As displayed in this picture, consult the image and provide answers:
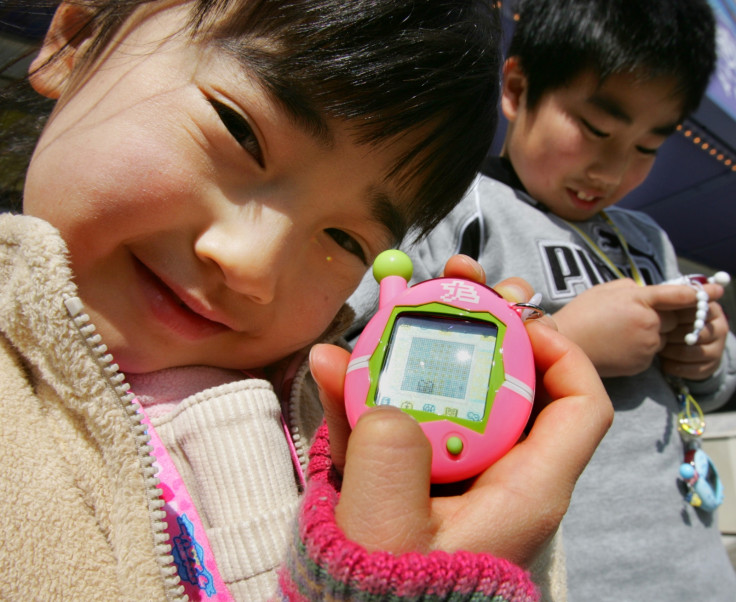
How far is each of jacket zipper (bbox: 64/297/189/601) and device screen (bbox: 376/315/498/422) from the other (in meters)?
0.27

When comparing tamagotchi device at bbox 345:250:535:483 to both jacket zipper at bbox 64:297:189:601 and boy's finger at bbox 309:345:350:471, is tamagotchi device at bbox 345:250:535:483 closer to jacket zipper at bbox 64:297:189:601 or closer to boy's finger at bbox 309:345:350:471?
boy's finger at bbox 309:345:350:471

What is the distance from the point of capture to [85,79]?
26.2 inches

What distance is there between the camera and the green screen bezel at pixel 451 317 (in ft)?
1.69

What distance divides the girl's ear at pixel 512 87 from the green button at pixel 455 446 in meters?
1.04


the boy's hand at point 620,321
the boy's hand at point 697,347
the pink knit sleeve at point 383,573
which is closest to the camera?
the pink knit sleeve at point 383,573

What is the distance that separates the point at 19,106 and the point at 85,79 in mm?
246

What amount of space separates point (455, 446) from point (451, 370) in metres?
0.08

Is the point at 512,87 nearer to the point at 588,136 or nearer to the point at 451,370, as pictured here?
the point at 588,136

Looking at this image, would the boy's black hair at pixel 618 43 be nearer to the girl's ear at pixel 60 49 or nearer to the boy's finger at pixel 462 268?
the boy's finger at pixel 462 268

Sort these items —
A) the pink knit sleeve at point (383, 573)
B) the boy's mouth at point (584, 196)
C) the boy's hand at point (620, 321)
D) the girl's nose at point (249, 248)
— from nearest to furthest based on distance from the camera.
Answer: the pink knit sleeve at point (383, 573) < the girl's nose at point (249, 248) < the boy's hand at point (620, 321) < the boy's mouth at point (584, 196)

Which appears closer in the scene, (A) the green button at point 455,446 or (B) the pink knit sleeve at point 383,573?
(B) the pink knit sleeve at point 383,573

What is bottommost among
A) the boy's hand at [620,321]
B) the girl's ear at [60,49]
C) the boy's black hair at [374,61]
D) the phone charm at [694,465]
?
the phone charm at [694,465]

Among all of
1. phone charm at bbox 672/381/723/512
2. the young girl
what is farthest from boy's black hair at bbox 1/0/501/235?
phone charm at bbox 672/381/723/512

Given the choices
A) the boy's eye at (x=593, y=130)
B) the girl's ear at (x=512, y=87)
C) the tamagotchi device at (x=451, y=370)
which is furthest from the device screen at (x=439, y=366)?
the girl's ear at (x=512, y=87)
